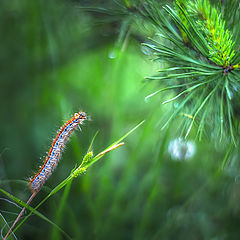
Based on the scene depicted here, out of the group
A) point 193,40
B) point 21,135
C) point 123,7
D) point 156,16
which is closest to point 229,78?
point 193,40

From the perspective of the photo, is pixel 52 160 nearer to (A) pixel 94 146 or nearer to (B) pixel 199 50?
(B) pixel 199 50

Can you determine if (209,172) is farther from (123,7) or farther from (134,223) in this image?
(123,7)

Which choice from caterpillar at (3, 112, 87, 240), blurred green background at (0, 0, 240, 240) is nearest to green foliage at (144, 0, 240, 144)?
caterpillar at (3, 112, 87, 240)

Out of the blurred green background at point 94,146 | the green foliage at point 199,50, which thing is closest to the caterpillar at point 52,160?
the green foliage at point 199,50

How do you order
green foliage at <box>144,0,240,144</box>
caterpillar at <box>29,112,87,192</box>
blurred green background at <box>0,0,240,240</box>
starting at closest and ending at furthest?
green foliage at <box>144,0,240,144</box>
caterpillar at <box>29,112,87,192</box>
blurred green background at <box>0,0,240,240</box>

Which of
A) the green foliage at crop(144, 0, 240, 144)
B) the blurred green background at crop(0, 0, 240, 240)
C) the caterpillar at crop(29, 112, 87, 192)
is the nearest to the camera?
the green foliage at crop(144, 0, 240, 144)

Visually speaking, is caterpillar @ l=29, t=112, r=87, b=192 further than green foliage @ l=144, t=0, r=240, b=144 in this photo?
Yes

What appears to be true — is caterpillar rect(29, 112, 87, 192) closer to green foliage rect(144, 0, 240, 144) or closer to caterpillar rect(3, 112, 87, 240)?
caterpillar rect(3, 112, 87, 240)

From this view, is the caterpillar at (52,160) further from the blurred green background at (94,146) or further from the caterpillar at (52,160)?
the blurred green background at (94,146)
